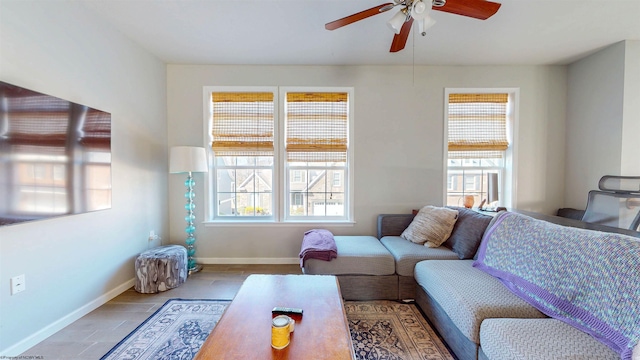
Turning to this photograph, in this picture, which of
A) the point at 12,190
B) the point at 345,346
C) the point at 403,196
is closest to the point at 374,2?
the point at 403,196

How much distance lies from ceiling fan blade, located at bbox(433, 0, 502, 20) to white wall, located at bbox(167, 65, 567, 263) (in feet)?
5.22

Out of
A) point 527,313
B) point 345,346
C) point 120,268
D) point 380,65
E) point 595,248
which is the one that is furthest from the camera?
point 380,65

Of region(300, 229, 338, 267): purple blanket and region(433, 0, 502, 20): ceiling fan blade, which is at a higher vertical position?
region(433, 0, 502, 20): ceiling fan blade

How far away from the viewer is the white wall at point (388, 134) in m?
3.12

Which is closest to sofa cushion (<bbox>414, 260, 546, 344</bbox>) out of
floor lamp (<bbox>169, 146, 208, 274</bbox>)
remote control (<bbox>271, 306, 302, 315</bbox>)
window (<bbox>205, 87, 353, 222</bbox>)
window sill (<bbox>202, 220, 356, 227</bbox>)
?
remote control (<bbox>271, 306, 302, 315</bbox>)

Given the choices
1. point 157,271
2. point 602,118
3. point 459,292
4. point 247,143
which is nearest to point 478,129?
point 602,118

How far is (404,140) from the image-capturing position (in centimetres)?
317

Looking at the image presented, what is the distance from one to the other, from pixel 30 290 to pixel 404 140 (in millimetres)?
3738

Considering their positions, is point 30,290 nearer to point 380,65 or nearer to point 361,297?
point 361,297

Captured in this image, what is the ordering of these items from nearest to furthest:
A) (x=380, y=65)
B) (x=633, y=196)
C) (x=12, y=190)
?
(x=12, y=190) → (x=633, y=196) → (x=380, y=65)

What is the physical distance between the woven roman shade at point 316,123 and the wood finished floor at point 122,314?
1.62 metres

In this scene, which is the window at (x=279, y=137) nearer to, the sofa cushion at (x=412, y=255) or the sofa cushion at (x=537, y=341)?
the sofa cushion at (x=412, y=255)

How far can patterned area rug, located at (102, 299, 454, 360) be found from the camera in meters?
1.63

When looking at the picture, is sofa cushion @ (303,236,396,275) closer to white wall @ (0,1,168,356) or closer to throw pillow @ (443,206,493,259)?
throw pillow @ (443,206,493,259)
